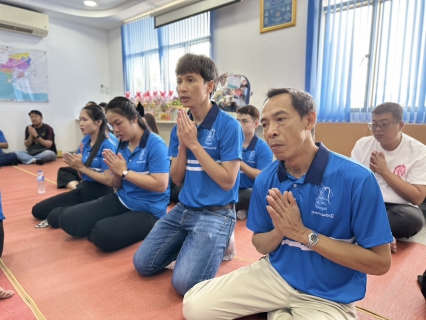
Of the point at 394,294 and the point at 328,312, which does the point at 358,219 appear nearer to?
the point at 328,312

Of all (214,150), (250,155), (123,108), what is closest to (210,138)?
(214,150)

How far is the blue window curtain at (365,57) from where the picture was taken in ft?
9.65

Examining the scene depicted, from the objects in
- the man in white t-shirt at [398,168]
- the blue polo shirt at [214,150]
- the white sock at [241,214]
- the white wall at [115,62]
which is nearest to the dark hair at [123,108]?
the blue polo shirt at [214,150]

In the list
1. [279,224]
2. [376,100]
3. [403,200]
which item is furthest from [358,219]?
[376,100]

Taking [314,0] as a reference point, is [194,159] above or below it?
below

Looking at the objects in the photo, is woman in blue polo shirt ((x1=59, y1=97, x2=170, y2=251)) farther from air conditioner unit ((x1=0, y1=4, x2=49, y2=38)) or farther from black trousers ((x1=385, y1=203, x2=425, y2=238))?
air conditioner unit ((x1=0, y1=4, x2=49, y2=38))

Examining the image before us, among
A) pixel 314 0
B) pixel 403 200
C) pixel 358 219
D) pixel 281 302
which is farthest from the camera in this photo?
pixel 314 0

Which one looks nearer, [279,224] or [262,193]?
[279,224]

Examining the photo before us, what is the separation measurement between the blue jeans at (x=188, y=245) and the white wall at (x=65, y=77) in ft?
18.1

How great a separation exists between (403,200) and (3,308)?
2.44 metres

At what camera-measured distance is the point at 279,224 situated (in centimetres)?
97

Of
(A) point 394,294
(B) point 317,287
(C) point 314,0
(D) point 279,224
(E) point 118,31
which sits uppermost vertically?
(E) point 118,31

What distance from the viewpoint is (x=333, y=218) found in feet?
3.16

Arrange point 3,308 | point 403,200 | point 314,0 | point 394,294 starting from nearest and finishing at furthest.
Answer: point 3,308, point 394,294, point 403,200, point 314,0
